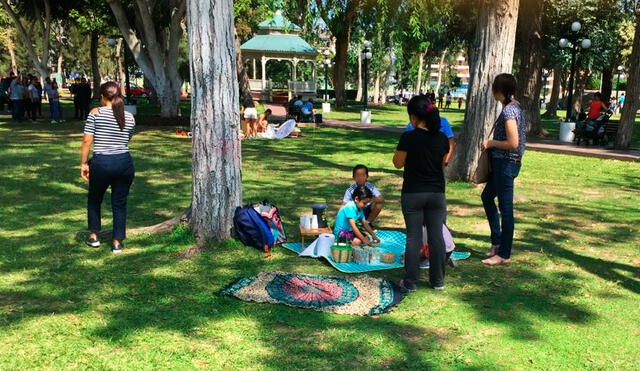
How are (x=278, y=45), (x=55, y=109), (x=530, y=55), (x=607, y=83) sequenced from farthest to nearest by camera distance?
(x=278, y=45)
(x=607, y=83)
(x=55, y=109)
(x=530, y=55)

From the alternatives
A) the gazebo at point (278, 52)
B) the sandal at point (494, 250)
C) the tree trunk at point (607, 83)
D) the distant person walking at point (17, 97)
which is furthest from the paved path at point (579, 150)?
the gazebo at point (278, 52)

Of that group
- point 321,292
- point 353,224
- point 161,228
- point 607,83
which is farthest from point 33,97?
point 607,83

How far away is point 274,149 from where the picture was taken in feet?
50.0

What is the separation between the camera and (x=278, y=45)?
38500mm

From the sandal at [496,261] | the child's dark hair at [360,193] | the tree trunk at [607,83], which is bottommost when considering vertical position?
the sandal at [496,261]

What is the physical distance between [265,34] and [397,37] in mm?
Result: 29457

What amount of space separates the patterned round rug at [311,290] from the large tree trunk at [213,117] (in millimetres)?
1409

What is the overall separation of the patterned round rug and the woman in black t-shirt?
696mm

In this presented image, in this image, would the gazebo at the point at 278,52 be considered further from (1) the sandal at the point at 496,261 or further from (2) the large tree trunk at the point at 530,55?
(1) the sandal at the point at 496,261

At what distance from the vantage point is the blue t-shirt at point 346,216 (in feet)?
20.0

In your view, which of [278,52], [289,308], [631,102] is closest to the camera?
[289,308]

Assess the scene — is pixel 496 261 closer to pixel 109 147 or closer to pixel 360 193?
pixel 360 193

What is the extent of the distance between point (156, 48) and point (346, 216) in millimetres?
15921

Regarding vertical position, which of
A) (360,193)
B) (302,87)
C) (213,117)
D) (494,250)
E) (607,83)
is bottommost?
(494,250)
